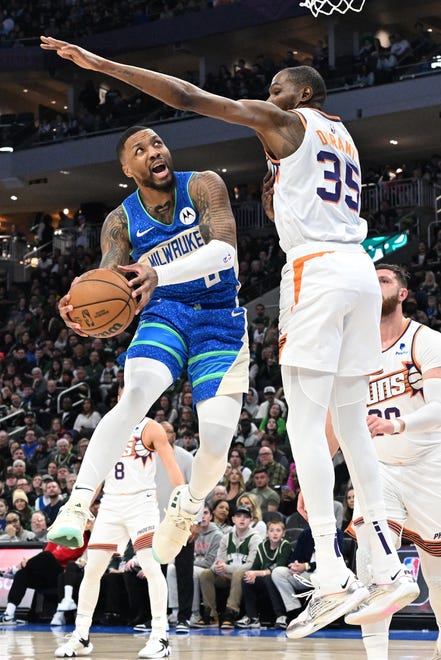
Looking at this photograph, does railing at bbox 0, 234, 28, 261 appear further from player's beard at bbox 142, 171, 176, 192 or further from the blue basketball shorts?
the blue basketball shorts

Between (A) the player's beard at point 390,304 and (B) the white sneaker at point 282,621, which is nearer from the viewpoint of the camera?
(A) the player's beard at point 390,304

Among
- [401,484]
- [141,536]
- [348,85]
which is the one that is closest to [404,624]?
[141,536]

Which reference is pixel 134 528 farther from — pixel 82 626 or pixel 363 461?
pixel 363 461

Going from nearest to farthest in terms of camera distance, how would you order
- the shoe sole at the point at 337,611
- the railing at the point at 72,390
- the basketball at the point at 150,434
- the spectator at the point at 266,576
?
1. the shoe sole at the point at 337,611
2. the basketball at the point at 150,434
3. the spectator at the point at 266,576
4. the railing at the point at 72,390

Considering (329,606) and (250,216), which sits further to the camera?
(250,216)

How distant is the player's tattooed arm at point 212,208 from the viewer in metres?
6.25

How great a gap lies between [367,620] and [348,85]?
21424mm

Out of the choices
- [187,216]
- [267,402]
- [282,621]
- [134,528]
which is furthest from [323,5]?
[187,216]

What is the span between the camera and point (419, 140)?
89.1 ft

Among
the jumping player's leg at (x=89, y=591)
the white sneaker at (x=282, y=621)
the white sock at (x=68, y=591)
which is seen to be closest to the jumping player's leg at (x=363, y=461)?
the jumping player's leg at (x=89, y=591)

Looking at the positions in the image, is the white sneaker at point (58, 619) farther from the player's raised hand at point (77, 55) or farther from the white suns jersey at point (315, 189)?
the player's raised hand at point (77, 55)

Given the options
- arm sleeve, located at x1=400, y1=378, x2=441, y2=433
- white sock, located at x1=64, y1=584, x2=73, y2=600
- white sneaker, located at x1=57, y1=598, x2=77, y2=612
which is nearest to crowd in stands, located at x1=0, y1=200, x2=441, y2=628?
white sneaker, located at x1=57, y1=598, x2=77, y2=612

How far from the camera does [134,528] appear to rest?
9.57 metres

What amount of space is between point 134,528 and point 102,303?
14.9 feet
